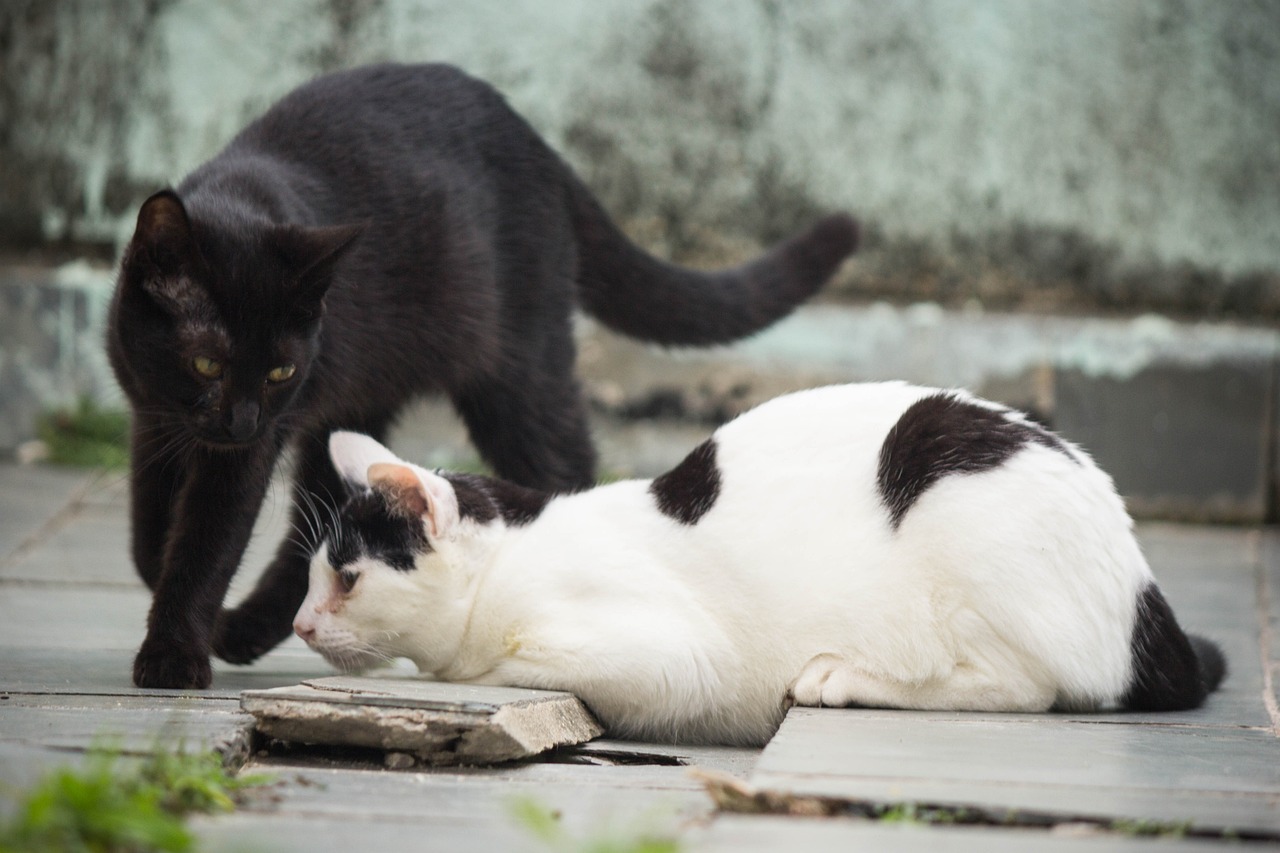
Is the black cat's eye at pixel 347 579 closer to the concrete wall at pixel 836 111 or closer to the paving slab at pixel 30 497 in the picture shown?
the paving slab at pixel 30 497

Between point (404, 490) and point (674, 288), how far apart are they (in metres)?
1.40

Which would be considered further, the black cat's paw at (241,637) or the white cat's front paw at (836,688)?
the black cat's paw at (241,637)

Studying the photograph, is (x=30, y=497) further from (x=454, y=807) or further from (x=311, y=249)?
(x=454, y=807)

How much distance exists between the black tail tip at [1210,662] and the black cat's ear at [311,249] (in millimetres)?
1877

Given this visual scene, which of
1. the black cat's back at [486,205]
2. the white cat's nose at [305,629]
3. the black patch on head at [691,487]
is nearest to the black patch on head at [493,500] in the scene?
the black patch on head at [691,487]

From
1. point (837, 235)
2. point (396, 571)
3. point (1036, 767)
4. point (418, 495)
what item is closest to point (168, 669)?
point (396, 571)

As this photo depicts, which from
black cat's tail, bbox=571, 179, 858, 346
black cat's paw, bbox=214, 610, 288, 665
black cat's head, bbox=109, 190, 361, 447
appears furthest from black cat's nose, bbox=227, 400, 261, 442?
black cat's tail, bbox=571, 179, 858, 346

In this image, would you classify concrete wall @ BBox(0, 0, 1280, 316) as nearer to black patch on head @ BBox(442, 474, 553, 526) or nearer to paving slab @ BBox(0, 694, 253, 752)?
black patch on head @ BBox(442, 474, 553, 526)

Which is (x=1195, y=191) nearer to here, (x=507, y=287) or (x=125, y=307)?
(x=507, y=287)

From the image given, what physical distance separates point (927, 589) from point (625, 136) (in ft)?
12.3

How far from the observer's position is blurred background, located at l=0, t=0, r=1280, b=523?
5.70 meters

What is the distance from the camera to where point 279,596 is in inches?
126

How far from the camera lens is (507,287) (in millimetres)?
3600

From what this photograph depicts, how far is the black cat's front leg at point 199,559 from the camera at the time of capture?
8.75ft
